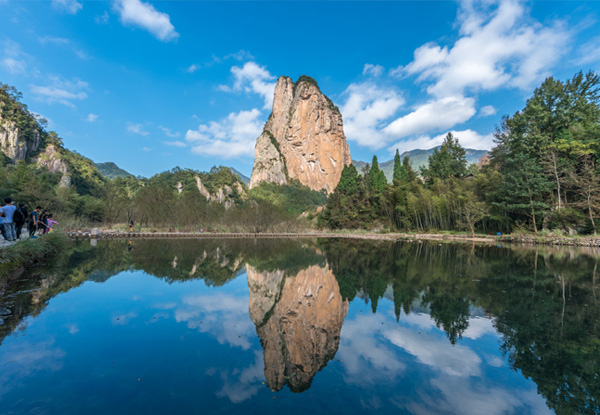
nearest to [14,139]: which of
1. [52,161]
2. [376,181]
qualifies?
[52,161]

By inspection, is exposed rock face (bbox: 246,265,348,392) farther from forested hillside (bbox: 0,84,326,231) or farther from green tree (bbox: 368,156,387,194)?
green tree (bbox: 368,156,387,194)

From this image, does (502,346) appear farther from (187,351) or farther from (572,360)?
(187,351)

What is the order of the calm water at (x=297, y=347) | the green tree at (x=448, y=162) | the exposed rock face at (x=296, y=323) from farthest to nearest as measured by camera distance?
the green tree at (x=448, y=162), the exposed rock face at (x=296, y=323), the calm water at (x=297, y=347)

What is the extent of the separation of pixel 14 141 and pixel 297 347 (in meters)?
83.5

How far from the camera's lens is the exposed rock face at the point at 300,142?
106375mm

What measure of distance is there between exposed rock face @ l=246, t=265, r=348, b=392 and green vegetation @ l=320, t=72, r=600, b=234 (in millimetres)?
25981

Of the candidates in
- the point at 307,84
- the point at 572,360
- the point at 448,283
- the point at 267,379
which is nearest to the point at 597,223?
the point at 448,283

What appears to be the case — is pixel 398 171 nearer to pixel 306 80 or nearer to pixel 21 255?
pixel 21 255

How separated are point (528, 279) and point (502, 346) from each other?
6478 mm

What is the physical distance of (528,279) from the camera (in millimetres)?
9180

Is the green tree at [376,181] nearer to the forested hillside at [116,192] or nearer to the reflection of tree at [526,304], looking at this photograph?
the forested hillside at [116,192]

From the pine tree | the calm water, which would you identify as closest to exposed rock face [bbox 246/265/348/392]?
the calm water

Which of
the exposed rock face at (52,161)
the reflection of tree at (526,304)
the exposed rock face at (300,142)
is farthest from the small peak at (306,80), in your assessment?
the reflection of tree at (526,304)

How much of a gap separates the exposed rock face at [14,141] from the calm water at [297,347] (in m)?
73.4
